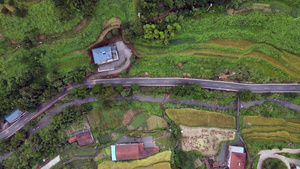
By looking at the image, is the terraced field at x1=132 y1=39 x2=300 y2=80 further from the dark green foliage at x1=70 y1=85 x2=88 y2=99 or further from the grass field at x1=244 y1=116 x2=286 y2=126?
the dark green foliage at x1=70 y1=85 x2=88 y2=99

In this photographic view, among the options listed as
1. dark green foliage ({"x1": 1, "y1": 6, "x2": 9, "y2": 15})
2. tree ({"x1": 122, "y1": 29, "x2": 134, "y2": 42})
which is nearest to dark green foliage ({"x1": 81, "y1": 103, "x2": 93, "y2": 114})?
tree ({"x1": 122, "y1": 29, "x2": 134, "y2": 42})

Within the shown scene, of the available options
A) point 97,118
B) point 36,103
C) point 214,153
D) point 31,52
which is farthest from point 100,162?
point 31,52

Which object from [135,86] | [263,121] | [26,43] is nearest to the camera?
[26,43]

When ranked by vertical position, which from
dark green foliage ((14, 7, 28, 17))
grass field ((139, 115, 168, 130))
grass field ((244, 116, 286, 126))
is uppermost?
dark green foliage ((14, 7, 28, 17))

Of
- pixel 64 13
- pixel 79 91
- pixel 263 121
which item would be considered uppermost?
pixel 64 13

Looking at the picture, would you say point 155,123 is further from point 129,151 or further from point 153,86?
point 153,86

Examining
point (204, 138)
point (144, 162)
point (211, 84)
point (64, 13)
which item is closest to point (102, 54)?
point (64, 13)
